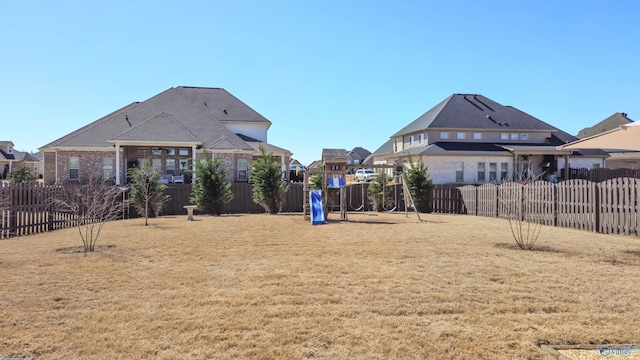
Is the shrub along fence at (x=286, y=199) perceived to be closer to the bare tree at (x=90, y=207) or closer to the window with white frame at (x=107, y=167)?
the bare tree at (x=90, y=207)

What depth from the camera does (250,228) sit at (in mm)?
14773

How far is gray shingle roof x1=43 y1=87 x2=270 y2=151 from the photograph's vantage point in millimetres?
29516

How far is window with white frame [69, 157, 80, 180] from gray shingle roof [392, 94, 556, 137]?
2734 cm

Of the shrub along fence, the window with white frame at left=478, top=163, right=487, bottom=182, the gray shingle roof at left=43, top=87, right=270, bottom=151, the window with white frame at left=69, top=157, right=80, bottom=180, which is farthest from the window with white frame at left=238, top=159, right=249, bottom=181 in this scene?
the window with white frame at left=478, top=163, right=487, bottom=182

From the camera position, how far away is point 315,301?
5668mm

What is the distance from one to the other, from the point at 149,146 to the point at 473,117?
27.8 metres

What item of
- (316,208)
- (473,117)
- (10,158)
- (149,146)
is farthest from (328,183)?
(10,158)

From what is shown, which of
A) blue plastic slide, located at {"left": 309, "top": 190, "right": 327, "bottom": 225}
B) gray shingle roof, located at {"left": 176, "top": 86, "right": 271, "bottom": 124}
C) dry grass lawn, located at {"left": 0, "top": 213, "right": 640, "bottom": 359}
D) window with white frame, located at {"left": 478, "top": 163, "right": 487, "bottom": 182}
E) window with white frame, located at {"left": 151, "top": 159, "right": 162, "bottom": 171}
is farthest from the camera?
gray shingle roof, located at {"left": 176, "top": 86, "right": 271, "bottom": 124}

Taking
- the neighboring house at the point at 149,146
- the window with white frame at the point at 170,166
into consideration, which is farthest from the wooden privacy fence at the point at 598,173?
the window with white frame at the point at 170,166

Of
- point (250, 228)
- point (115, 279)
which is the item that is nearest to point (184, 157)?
point (250, 228)

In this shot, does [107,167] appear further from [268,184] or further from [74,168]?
[268,184]

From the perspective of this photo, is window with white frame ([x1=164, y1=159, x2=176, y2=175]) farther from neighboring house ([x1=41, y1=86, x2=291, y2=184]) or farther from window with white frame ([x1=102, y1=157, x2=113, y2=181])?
window with white frame ([x1=102, y1=157, x2=113, y2=181])

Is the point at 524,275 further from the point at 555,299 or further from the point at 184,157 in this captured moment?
the point at 184,157

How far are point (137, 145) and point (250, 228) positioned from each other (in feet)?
58.7
